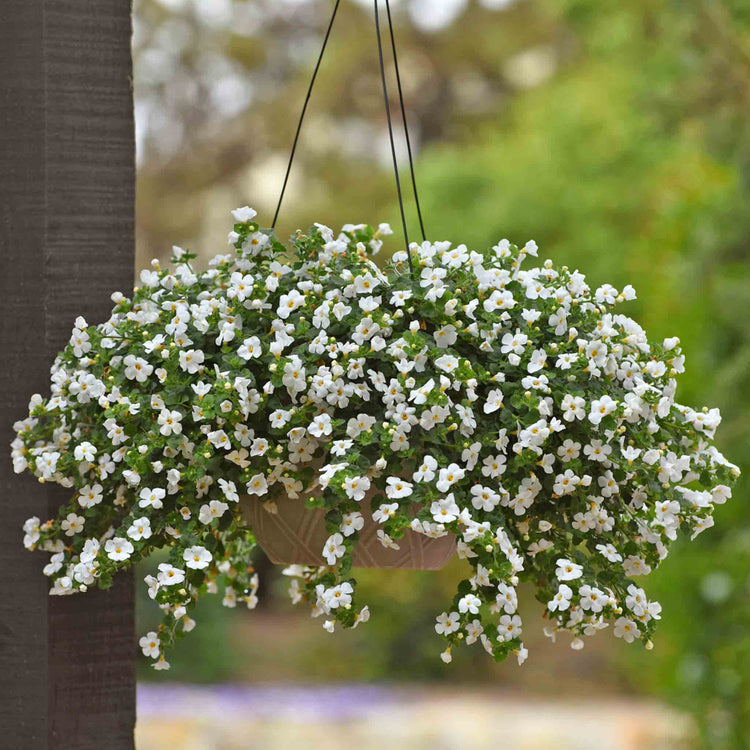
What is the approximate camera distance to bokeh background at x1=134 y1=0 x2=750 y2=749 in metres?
4.46

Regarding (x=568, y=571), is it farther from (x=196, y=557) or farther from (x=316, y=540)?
(x=196, y=557)

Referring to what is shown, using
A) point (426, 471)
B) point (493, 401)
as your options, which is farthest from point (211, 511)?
point (493, 401)

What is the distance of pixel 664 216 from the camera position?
5547mm

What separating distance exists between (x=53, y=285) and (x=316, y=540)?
537 mm

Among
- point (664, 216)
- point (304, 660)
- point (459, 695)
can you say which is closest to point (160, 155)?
point (304, 660)

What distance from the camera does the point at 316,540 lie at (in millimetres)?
1506

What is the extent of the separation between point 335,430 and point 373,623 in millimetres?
7154

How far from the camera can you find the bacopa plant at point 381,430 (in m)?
1.37

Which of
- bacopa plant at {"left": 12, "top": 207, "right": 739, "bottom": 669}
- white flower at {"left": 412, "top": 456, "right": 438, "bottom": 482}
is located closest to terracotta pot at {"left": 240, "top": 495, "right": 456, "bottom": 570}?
bacopa plant at {"left": 12, "top": 207, "right": 739, "bottom": 669}

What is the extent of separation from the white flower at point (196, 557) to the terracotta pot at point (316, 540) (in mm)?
144

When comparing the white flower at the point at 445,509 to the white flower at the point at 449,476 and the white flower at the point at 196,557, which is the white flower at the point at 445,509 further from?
the white flower at the point at 196,557

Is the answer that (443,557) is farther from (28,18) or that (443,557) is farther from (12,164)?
(28,18)

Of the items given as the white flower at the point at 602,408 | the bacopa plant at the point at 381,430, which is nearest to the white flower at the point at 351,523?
the bacopa plant at the point at 381,430

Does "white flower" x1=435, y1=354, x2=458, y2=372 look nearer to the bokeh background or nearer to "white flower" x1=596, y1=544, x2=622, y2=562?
"white flower" x1=596, y1=544, x2=622, y2=562
